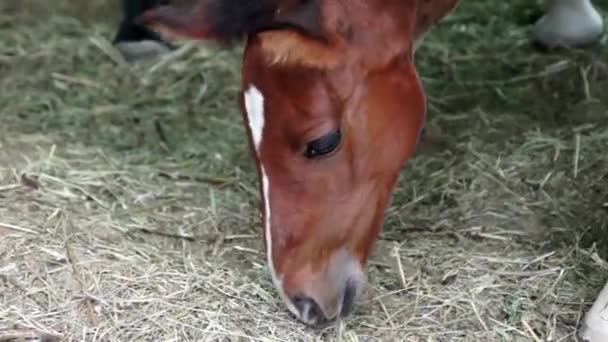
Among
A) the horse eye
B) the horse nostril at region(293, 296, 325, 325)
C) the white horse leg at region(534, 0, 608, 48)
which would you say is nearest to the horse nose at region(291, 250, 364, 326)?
the horse nostril at region(293, 296, 325, 325)

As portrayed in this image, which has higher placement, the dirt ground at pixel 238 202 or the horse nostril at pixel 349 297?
the horse nostril at pixel 349 297

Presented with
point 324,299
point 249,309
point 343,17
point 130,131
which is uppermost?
point 343,17

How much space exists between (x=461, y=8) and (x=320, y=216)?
7.42 ft

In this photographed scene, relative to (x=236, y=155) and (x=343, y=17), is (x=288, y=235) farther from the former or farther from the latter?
(x=236, y=155)

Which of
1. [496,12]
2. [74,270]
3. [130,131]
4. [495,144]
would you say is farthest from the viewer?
[496,12]

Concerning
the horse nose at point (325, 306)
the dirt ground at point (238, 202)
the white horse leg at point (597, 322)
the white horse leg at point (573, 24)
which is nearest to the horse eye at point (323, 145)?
the horse nose at point (325, 306)

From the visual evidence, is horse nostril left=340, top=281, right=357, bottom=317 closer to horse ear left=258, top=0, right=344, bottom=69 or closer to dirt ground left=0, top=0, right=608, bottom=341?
dirt ground left=0, top=0, right=608, bottom=341

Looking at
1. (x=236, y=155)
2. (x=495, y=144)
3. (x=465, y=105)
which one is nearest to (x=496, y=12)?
(x=465, y=105)

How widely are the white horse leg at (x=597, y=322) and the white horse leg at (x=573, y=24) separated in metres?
1.64

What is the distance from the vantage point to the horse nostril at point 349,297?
84.0 inches

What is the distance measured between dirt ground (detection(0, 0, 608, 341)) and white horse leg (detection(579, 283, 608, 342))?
7 centimetres

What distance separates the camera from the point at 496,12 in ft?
13.3

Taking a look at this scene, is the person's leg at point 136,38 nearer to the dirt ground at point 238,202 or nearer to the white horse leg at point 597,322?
the dirt ground at point 238,202

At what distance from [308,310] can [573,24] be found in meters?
1.94
